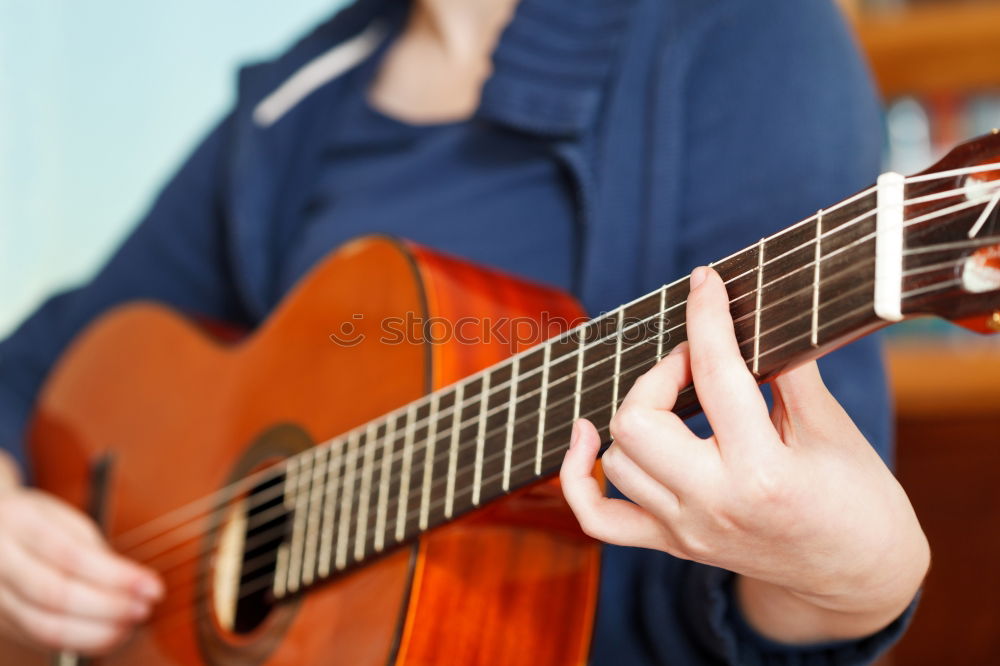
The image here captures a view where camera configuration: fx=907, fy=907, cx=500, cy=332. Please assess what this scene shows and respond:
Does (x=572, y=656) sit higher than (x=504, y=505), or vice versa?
(x=504, y=505)

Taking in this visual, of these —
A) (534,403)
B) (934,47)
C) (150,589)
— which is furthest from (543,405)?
(934,47)

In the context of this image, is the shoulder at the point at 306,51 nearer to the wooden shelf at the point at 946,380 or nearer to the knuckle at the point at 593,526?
the knuckle at the point at 593,526

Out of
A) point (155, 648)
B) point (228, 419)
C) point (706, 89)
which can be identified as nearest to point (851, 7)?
point (706, 89)

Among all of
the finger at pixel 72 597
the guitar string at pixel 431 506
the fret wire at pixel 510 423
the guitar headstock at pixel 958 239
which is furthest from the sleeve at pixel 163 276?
the guitar headstock at pixel 958 239

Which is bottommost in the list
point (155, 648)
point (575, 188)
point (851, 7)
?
point (155, 648)

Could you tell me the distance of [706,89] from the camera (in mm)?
655

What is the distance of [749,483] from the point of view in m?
0.36

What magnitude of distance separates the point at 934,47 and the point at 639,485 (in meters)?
1.12

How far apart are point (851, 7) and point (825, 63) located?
791 mm

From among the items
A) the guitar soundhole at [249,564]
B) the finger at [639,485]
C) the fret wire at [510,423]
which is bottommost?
the guitar soundhole at [249,564]

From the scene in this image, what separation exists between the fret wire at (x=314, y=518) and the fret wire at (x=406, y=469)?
8 centimetres

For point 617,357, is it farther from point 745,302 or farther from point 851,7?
point 851,7

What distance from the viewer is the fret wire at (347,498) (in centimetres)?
59

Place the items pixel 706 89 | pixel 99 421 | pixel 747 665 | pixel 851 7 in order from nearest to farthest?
pixel 747 665 < pixel 706 89 < pixel 99 421 < pixel 851 7
